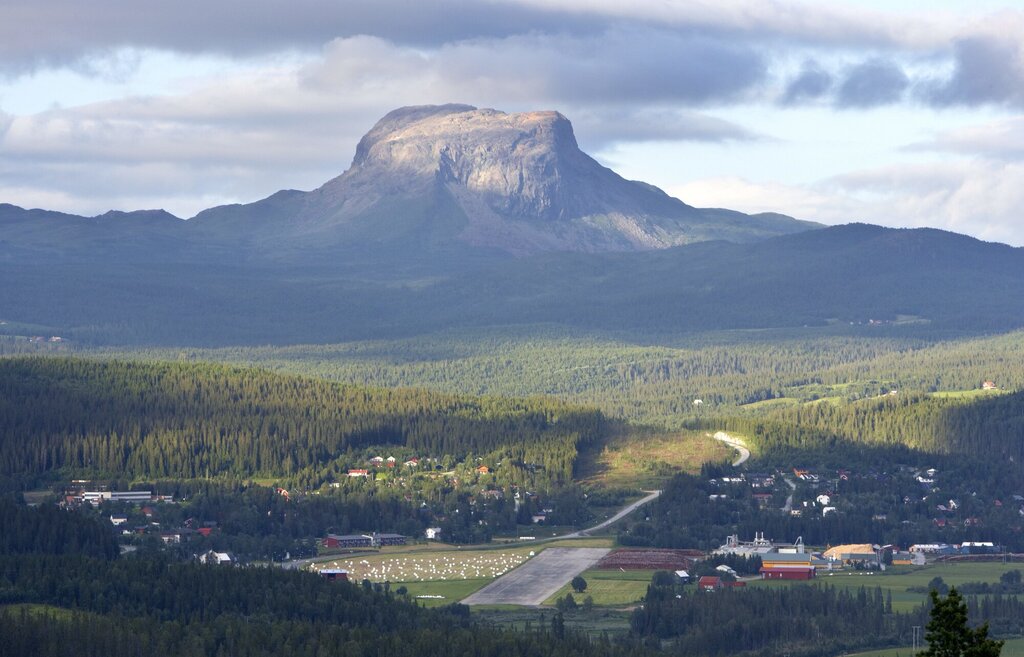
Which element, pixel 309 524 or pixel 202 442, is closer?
pixel 309 524

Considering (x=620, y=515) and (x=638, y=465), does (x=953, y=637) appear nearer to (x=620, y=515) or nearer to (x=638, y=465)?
(x=620, y=515)

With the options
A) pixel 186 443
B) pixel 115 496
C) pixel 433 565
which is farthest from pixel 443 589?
pixel 186 443

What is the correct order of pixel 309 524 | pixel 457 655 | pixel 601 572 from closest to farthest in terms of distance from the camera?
pixel 457 655, pixel 601 572, pixel 309 524

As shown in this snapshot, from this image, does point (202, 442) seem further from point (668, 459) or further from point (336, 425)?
point (668, 459)

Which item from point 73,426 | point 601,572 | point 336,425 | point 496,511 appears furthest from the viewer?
point 336,425

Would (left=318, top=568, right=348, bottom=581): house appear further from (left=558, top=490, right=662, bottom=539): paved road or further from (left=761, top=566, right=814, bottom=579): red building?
(left=761, top=566, right=814, bottom=579): red building

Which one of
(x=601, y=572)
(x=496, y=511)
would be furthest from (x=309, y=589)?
(x=496, y=511)
